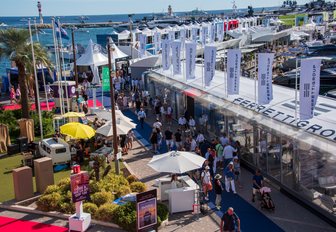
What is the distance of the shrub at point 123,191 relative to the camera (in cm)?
1603

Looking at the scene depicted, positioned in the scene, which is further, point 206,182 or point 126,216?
point 206,182

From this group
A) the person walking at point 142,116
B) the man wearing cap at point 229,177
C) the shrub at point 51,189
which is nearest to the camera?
the shrub at point 51,189

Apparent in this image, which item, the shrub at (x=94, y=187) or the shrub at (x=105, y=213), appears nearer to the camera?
the shrub at (x=105, y=213)

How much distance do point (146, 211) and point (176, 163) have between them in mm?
2900

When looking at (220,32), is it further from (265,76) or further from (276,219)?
(276,219)

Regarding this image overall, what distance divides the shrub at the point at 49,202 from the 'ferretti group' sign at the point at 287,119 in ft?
29.3

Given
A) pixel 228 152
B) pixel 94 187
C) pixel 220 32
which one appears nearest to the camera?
pixel 94 187

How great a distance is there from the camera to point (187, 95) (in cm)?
2508

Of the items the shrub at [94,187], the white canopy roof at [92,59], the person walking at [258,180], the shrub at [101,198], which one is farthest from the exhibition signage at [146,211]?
the white canopy roof at [92,59]

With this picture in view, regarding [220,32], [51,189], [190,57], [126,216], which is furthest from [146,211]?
[220,32]

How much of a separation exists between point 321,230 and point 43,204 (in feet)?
31.2

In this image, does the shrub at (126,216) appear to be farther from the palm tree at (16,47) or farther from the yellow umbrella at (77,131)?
the palm tree at (16,47)

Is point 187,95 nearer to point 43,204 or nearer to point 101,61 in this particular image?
point 43,204

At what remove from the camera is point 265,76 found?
17.5m
